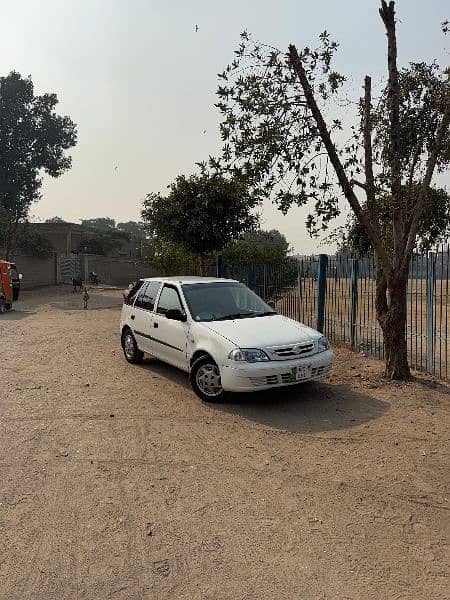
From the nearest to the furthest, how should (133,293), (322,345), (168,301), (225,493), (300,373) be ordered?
(225,493) → (300,373) → (322,345) → (168,301) → (133,293)

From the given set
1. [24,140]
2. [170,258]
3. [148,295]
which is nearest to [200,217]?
[170,258]

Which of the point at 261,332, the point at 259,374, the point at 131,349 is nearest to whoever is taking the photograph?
the point at 259,374

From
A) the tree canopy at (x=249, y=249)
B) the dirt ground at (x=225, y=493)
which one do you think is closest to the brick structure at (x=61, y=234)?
the tree canopy at (x=249, y=249)

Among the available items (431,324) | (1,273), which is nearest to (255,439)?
(431,324)

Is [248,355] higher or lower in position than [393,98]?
lower

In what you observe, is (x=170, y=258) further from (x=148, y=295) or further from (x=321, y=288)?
(x=148, y=295)

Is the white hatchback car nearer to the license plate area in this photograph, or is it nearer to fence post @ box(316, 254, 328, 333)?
the license plate area

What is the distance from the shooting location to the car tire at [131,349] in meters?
8.74

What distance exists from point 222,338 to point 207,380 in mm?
557

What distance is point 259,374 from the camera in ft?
19.3

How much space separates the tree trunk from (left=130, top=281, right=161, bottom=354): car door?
11.3ft

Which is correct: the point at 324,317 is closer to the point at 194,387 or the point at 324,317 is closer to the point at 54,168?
the point at 194,387

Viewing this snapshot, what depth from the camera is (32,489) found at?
4.00 metres

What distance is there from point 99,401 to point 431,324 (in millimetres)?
4689
